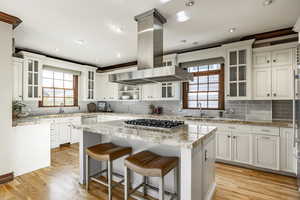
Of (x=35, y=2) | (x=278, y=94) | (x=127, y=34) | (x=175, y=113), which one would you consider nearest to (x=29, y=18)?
(x=35, y=2)

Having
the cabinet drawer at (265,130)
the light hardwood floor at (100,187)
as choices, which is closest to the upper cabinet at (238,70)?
the cabinet drawer at (265,130)

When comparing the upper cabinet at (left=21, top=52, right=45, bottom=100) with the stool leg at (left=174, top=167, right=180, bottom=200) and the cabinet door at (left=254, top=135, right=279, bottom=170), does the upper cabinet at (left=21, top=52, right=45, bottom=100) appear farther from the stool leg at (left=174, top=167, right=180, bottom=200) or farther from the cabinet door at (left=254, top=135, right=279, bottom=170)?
the cabinet door at (left=254, top=135, right=279, bottom=170)

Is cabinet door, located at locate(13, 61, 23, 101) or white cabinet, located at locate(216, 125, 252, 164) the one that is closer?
white cabinet, located at locate(216, 125, 252, 164)

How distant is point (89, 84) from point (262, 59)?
5.15 meters

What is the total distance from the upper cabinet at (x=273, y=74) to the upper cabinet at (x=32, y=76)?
5210mm

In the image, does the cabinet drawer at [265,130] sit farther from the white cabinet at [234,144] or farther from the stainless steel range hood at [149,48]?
the stainless steel range hood at [149,48]

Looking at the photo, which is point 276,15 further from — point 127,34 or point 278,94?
point 127,34

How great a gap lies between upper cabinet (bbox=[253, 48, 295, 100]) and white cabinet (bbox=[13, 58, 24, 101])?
535cm

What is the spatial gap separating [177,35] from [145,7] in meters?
1.18

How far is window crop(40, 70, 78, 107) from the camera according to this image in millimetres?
4702

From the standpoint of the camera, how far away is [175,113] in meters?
4.45

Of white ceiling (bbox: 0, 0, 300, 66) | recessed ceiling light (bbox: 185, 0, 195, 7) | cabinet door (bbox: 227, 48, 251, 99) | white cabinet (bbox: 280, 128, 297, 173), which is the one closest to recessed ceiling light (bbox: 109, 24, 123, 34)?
white ceiling (bbox: 0, 0, 300, 66)

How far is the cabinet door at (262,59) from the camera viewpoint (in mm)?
3018

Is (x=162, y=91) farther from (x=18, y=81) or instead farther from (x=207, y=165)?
(x=18, y=81)
